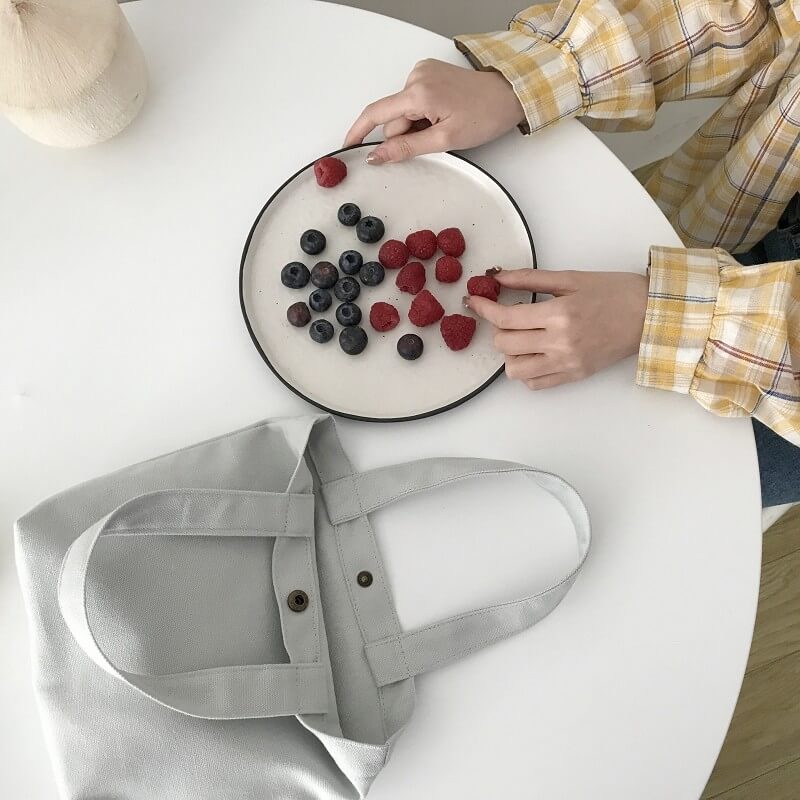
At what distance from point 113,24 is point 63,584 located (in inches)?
18.7

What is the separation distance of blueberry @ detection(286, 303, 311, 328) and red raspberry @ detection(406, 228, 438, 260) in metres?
0.11

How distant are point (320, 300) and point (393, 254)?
80 millimetres

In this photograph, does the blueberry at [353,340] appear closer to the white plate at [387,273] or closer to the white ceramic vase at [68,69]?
the white plate at [387,273]

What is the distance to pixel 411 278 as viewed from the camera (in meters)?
0.71

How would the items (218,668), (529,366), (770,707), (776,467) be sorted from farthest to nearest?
1. (770,707)
2. (776,467)
3. (529,366)
4. (218,668)

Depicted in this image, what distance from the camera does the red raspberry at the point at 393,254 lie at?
0.72 metres

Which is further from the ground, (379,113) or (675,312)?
(379,113)

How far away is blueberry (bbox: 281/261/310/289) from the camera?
28.0 inches

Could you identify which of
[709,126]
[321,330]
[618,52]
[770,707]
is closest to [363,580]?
[321,330]

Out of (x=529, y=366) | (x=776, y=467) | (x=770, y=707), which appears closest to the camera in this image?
(x=529, y=366)

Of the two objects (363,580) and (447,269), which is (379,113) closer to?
(447,269)

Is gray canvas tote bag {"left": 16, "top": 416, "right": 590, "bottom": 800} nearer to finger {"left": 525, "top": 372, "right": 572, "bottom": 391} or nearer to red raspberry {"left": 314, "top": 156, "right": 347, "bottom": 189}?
finger {"left": 525, "top": 372, "right": 572, "bottom": 391}

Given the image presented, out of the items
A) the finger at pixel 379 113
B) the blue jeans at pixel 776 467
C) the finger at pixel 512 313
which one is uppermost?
the finger at pixel 379 113

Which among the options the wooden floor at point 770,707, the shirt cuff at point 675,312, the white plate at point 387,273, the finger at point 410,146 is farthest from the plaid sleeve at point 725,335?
the wooden floor at point 770,707
